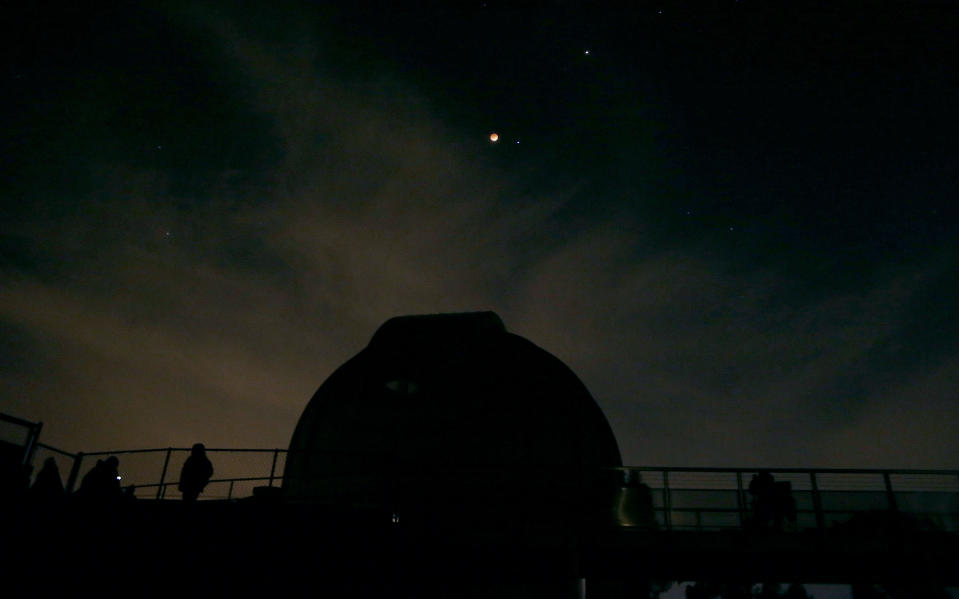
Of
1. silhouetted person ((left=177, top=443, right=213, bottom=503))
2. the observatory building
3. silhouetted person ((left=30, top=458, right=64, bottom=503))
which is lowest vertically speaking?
silhouetted person ((left=30, top=458, right=64, bottom=503))

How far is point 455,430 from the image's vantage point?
19.5 m

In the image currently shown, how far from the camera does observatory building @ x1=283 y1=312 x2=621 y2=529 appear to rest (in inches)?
718

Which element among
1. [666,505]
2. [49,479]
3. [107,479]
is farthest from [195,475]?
[666,505]

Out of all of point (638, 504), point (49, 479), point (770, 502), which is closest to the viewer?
point (49, 479)

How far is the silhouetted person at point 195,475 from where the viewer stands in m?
13.1

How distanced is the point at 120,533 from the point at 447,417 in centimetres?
1226

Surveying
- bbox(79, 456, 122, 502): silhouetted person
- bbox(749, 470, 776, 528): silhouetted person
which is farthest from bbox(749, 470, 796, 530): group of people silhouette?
bbox(79, 456, 122, 502): silhouetted person

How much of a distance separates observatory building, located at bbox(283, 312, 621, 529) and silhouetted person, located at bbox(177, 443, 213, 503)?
3.80 metres

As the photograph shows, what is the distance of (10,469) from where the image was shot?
34.4ft

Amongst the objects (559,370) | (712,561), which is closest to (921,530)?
(712,561)

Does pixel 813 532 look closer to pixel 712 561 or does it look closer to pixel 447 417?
pixel 712 561

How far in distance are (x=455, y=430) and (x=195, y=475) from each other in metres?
8.31

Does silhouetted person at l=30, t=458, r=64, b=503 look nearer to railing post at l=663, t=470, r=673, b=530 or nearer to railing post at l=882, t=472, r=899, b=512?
railing post at l=663, t=470, r=673, b=530

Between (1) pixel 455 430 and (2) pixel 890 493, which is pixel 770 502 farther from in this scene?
(1) pixel 455 430
